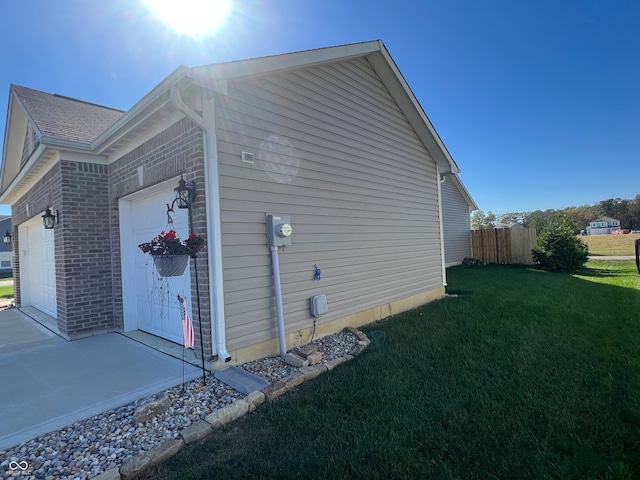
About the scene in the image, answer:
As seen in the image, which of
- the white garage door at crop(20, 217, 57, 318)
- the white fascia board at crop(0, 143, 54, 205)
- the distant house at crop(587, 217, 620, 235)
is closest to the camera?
the white fascia board at crop(0, 143, 54, 205)

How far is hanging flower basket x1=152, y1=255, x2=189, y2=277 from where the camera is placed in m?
3.22

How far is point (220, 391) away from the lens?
3.15 m

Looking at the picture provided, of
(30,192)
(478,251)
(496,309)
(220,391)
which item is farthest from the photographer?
(478,251)

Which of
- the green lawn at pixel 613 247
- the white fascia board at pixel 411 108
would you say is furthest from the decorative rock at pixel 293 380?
the green lawn at pixel 613 247

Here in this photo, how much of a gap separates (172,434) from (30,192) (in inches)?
307

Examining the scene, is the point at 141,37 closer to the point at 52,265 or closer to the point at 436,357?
the point at 52,265

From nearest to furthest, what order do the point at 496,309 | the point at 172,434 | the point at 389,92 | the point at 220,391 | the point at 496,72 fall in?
the point at 172,434 → the point at 220,391 → the point at 496,309 → the point at 389,92 → the point at 496,72

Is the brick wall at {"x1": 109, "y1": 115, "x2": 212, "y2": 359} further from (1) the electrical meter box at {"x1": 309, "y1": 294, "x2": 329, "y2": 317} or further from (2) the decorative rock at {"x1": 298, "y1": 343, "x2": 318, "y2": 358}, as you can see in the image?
(1) the electrical meter box at {"x1": 309, "y1": 294, "x2": 329, "y2": 317}

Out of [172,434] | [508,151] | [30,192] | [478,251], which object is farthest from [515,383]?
[508,151]

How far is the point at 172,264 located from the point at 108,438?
5.04ft

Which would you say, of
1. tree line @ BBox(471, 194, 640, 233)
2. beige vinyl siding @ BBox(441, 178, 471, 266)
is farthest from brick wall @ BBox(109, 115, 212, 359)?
tree line @ BBox(471, 194, 640, 233)

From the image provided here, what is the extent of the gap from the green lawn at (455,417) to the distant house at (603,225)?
236ft

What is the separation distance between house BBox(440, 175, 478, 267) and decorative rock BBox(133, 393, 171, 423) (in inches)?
577

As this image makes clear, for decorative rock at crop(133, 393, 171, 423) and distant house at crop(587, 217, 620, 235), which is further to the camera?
distant house at crop(587, 217, 620, 235)
